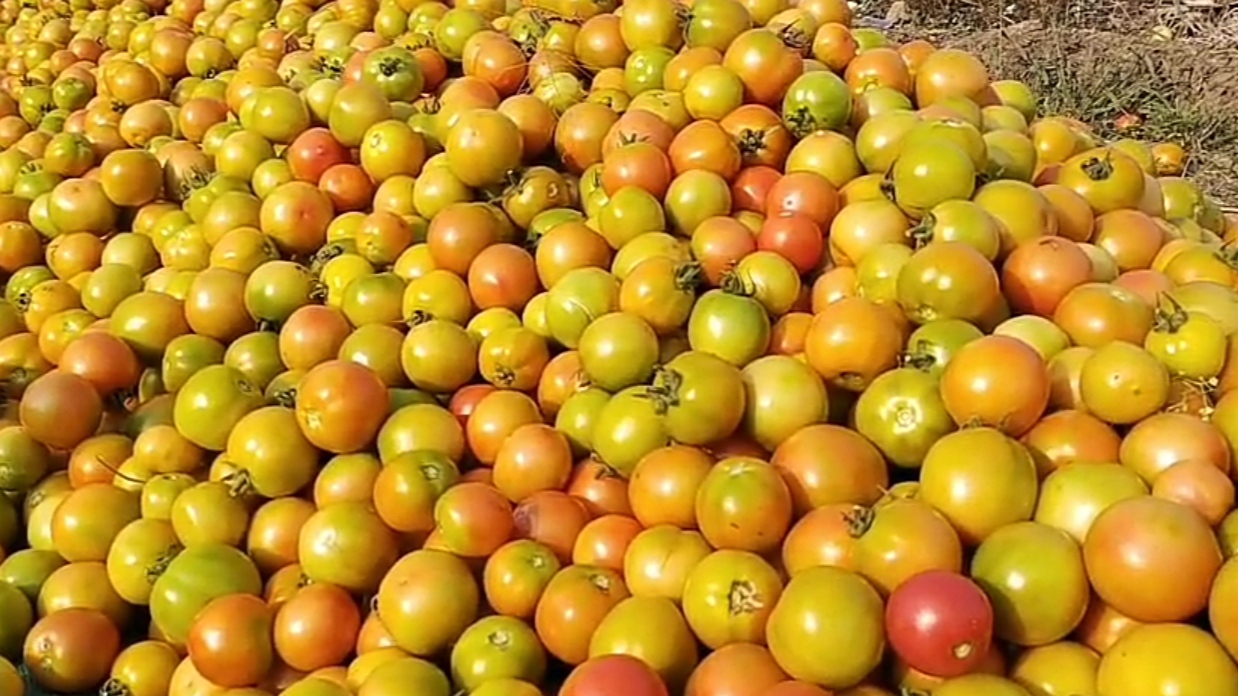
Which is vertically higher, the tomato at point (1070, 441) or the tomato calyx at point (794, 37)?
the tomato calyx at point (794, 37)

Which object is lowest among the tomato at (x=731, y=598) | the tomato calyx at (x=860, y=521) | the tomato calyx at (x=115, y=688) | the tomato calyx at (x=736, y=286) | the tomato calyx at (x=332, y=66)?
the tomato calyx at (x=115, y=688)

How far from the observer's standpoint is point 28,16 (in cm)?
503

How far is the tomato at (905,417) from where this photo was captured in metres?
2.00

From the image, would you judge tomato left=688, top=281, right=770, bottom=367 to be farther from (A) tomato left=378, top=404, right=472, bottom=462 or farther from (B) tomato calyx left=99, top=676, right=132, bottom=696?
(B) tomato calyx left=99, top=676, right=132, bottom=696

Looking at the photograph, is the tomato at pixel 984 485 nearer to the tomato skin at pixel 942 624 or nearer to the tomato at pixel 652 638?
the tomato skin at pixel 942 624

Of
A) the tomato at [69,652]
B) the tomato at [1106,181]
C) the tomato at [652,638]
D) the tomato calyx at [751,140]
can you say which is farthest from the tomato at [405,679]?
the tomato at [1106,181]

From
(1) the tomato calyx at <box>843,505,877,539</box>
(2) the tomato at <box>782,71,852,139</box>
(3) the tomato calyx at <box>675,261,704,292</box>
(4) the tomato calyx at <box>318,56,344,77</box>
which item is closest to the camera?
(1) the tomato calyx at <box>843,505,877,539</box>

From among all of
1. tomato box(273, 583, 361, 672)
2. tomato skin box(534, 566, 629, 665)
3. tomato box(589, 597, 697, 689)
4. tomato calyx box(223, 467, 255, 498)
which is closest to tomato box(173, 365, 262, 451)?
tomato calyx box(223, 467, 255, 498)

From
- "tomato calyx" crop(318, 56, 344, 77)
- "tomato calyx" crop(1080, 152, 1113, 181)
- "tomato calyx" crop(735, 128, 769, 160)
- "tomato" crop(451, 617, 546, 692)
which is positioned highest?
"tomato calyx" crop(1080, 152, 1113, 181)

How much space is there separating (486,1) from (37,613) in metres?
2.14

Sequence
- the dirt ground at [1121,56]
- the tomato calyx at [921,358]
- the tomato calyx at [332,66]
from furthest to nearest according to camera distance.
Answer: the dirt ground at [1121,56] → the tomato calyx at [332,66] → the tomato calyx at [921,358]

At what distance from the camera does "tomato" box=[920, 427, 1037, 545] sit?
5.95 feet

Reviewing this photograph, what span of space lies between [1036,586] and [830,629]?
309 millimetres

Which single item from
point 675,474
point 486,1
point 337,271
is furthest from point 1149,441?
point 486,1
